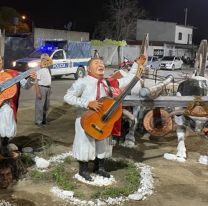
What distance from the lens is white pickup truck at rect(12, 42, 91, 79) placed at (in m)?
24.6

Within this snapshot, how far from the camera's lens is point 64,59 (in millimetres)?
25234

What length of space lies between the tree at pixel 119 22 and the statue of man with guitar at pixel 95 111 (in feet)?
170

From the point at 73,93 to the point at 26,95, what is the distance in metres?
11.1

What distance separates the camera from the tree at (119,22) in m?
59.1

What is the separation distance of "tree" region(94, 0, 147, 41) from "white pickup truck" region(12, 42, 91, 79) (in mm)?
31434

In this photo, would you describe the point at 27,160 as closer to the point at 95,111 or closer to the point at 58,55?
the point at 95,111

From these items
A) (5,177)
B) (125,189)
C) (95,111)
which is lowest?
(125,189)

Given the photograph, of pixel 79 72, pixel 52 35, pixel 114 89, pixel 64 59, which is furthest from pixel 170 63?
pixel 114 89

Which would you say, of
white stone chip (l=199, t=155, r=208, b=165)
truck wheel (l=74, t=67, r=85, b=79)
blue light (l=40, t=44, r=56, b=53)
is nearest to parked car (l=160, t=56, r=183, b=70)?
truck wheel (l=74, t=67, r=85, b=79)

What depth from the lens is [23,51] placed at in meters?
31.1

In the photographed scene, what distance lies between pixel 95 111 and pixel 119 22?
5325 cm

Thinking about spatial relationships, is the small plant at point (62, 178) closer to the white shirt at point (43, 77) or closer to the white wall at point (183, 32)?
the white shirt at point (43, 77)

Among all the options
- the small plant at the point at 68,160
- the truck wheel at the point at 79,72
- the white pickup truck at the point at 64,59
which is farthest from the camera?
the truck wheel at the point at 79,72

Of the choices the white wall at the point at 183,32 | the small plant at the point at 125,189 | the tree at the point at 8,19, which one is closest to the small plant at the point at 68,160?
the small plant at the point at 125,189
